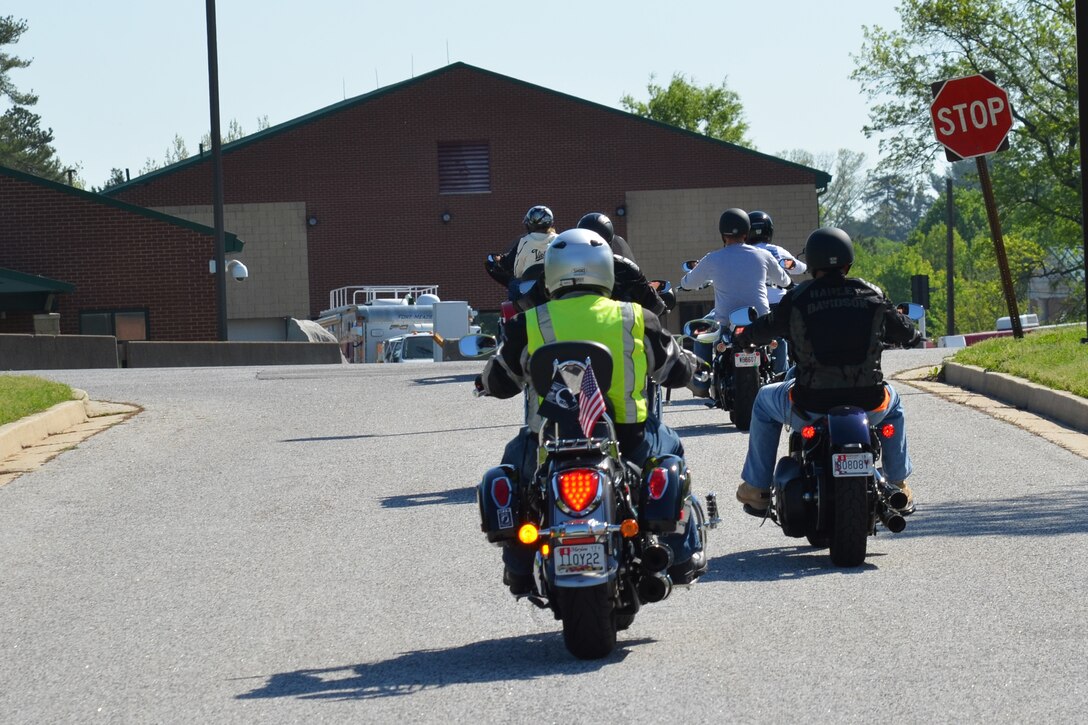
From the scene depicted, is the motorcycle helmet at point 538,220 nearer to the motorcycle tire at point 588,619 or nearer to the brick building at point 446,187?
the motorcycle tire at point 588,619

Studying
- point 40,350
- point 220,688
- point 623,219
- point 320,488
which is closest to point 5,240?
point 40,350

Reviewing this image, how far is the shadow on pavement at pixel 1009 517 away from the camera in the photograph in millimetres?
9625

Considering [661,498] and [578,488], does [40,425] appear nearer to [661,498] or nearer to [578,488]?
[661,498]

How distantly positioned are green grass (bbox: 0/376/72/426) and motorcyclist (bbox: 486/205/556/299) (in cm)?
455

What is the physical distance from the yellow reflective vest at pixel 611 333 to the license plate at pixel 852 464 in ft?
5.37

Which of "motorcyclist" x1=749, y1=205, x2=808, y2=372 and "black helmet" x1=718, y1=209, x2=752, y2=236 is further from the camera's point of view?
"motorcyclist" x1=749, y1=205, x2=808, y2=372

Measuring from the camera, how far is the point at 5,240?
42.4 metres

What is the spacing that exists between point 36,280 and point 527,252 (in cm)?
2950

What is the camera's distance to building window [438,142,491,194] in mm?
56781

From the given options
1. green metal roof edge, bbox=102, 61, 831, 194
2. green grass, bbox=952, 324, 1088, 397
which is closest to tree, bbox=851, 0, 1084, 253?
green metal roof edge, bbox=102, 61, 831, 194

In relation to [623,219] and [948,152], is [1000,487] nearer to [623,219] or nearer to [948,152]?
[948,152]

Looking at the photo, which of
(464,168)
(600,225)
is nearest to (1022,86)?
(464,168)

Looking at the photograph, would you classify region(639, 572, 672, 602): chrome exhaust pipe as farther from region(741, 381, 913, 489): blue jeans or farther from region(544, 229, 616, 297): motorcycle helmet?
region(741, 381, 913, 489): blue jeans

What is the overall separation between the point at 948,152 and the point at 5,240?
93.1 ft
